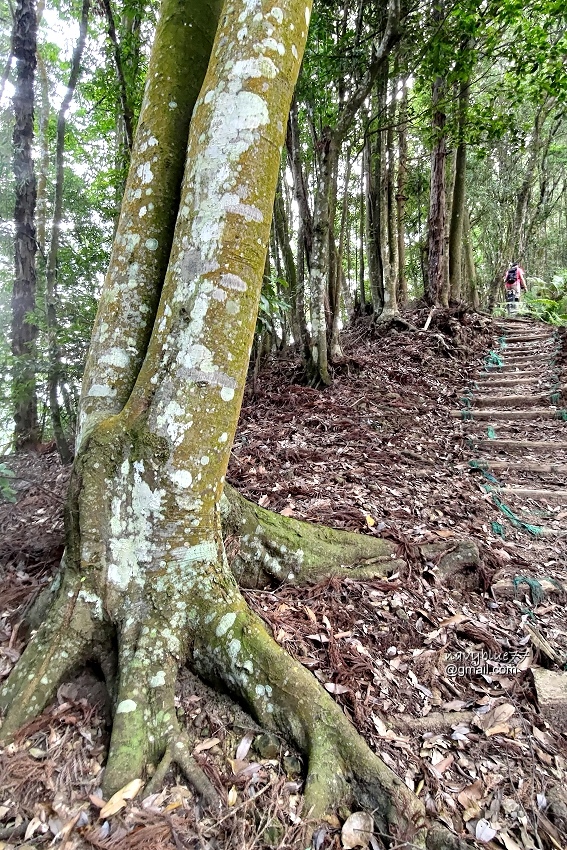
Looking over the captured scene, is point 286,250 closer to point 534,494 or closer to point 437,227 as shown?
point 437,227

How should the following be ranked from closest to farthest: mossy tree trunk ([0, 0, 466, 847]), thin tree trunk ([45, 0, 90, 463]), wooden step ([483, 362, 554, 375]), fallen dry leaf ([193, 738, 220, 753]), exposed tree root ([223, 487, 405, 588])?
1. fallen dry leaf ([193, 738, 220, 753])
2. mossy tree trunk ([0, 0, 466, 847])
3. exposed tree root ([223, 487, 405, 588])
4. thin tree trunk ([45, 0, 90, 463])
5. wooden step ([483, 362, 554, 375])

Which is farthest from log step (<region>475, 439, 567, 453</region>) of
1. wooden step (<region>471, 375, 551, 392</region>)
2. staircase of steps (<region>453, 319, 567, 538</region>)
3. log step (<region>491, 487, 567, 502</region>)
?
wooden step (<region>471, 375, 551, 392</region>)

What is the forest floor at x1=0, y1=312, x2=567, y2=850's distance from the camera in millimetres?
1594

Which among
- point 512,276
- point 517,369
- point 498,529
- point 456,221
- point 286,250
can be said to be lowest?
point 498,529

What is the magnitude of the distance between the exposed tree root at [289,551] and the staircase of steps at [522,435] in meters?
1.30

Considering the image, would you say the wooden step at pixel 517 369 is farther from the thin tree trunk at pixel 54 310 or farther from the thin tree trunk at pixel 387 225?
the thin tree trunk at pixel 54 310

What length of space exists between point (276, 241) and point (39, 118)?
5313mm

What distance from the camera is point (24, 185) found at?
20.2ft

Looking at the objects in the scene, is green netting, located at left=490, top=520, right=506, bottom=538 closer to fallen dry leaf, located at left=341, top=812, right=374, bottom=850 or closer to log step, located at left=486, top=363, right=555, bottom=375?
fallen dry leaf, located at left=341, top=812, right=374, bottom=850

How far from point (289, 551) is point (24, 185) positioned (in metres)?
6.43

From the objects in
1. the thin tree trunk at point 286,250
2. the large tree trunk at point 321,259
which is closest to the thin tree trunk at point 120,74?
the large tree trunk at point 321,259

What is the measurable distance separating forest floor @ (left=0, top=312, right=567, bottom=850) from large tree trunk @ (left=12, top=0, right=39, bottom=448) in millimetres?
2416

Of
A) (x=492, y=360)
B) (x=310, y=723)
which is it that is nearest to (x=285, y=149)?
(x=492, y=360)

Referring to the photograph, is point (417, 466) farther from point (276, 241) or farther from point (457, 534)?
point (276, 241)
